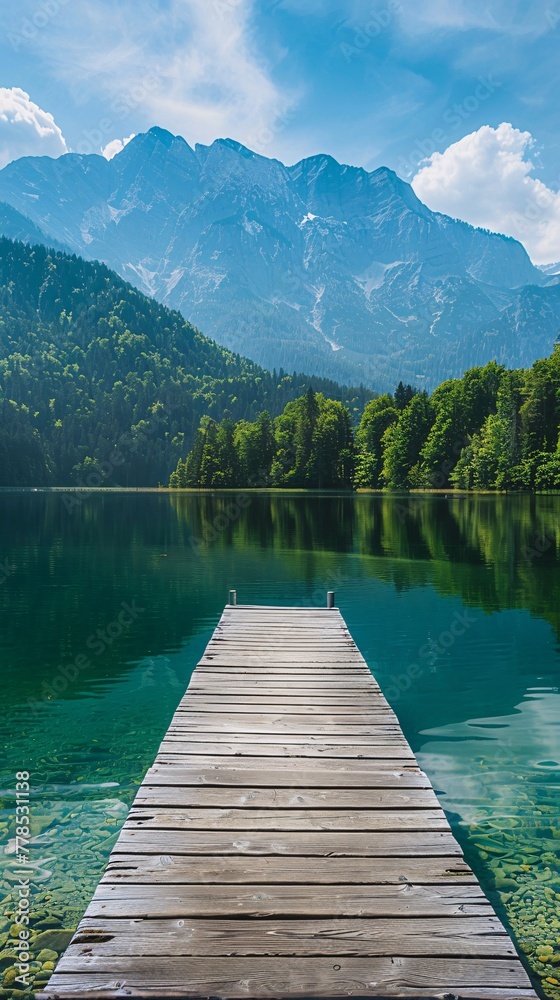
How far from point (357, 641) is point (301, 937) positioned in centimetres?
1433

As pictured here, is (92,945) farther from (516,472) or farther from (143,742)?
(516,472)

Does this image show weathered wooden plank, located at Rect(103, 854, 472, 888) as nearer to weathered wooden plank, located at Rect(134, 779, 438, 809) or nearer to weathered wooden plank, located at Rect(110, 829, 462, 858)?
weathered wooden plank, located at Rect(110, 829, 462, 858)

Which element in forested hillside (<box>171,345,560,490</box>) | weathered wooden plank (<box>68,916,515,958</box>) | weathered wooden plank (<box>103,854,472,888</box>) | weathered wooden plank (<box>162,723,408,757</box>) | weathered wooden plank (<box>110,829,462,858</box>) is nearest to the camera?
weathered wooden plank (<box>68,916,515,958</box>)

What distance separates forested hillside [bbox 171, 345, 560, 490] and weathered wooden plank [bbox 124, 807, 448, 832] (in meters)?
98.3

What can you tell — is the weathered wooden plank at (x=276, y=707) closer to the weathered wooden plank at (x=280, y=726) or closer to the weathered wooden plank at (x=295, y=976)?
the weathered wooden plank at (x=280, y=726)

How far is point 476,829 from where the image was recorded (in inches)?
342

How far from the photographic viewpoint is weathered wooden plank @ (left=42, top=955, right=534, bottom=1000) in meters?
4.21

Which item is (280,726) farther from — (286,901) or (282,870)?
(286,901)

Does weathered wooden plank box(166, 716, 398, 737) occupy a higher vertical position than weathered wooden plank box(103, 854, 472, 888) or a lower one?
lower

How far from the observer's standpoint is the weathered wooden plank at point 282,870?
526cm

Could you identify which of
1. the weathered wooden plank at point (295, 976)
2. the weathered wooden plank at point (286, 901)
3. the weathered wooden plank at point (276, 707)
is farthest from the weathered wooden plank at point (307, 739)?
the weathered wooden plank at point (295, 976)

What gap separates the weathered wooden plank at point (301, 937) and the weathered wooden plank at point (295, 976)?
67 millimetres

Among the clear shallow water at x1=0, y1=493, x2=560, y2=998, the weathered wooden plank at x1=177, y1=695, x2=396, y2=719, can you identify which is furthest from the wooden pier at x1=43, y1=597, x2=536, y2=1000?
the clear shallow water at x1=0, y1=493, x2=560, y2=998

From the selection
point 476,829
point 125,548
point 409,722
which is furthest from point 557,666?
point 125,548
